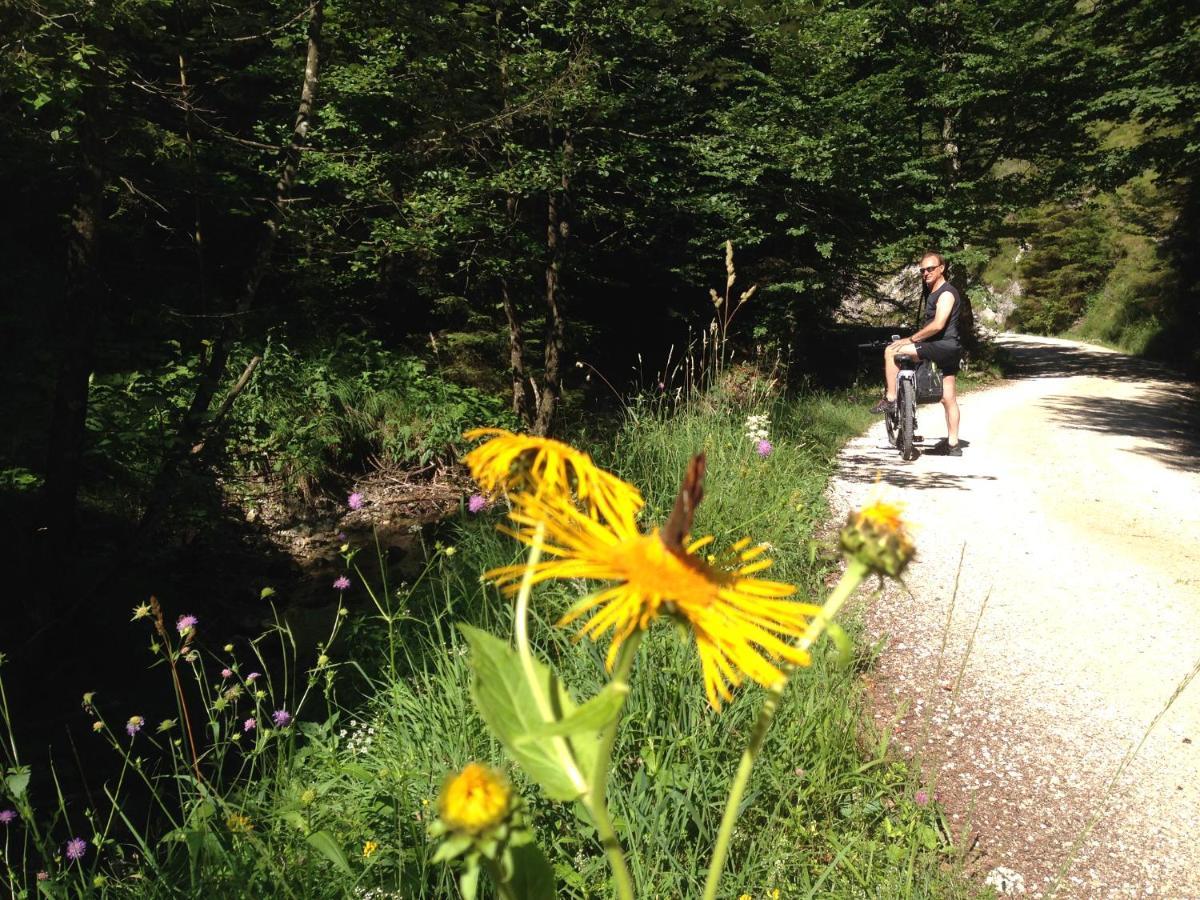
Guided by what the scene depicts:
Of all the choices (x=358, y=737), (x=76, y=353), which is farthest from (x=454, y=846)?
(x=76, y=353)

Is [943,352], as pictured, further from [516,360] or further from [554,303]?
[516,360]

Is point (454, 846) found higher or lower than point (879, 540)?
lower

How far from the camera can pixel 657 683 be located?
2268 millimetres

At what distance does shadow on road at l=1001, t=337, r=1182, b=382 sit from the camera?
14.8 m

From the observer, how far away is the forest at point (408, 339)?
204 centimetres

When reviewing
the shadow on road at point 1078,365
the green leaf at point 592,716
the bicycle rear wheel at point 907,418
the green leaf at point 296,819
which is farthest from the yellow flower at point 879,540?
the shadow on road at point 1078,365

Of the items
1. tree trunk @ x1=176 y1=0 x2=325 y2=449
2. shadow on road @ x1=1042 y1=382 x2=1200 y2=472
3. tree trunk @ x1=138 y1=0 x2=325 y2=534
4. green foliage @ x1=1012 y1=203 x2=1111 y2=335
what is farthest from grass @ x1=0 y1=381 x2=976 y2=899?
green foliage @ x1=1012 y1=203 x2=1111 y2=335

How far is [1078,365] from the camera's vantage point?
650 inches

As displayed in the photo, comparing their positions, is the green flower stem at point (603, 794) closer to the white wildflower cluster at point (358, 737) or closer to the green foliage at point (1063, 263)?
the white wildflower cluster at point (358, 737)

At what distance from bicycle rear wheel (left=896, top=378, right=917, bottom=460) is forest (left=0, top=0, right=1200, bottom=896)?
0.71 metres

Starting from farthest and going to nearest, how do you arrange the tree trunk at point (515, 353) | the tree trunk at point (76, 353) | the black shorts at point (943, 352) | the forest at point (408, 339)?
1. the tree trunk at point (515, 353)
2. the black shorts at point (943, 352)
3. the tree trunk at point (76, 353)
4. the forest at point (408, 339)

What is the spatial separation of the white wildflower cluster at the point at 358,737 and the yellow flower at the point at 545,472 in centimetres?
186

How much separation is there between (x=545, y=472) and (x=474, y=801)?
0.34m

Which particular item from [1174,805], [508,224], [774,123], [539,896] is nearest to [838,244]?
[774,123]
